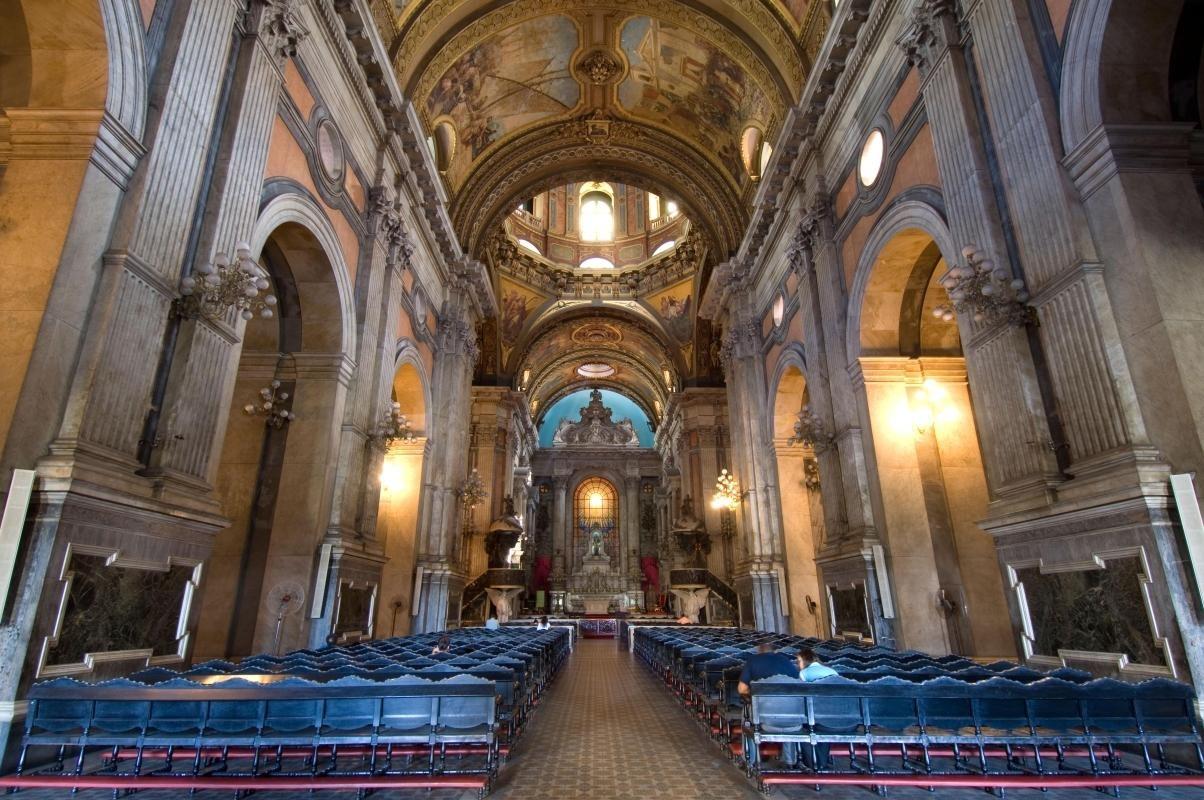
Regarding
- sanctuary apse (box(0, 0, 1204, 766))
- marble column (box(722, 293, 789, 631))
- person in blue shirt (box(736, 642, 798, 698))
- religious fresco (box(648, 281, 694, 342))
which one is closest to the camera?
person in blue shirt (box(736, 642, 798, 698))

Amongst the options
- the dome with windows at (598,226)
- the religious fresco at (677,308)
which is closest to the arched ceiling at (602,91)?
the religious fresco at (677,308)

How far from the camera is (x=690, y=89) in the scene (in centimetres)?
1530

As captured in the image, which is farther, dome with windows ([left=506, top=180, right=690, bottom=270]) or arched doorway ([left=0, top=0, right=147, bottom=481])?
dome with windows ([left=506, top=180, right=690, bottom=270])

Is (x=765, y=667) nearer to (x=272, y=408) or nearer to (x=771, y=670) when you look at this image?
(x=771, y=670)

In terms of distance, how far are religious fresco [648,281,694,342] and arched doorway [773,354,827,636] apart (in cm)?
1215

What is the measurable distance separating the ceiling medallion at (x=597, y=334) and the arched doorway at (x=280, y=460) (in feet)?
67.3

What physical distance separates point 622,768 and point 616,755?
0.40 metres

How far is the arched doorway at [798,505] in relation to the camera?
12.3 m

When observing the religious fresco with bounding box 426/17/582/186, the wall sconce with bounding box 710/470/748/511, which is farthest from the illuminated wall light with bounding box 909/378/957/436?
the religious fresco with bounding box 426/17/582/186

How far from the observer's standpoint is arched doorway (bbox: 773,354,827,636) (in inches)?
483

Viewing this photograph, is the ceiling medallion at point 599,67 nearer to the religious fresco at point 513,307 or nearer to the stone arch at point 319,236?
the stone arch at point 319,236

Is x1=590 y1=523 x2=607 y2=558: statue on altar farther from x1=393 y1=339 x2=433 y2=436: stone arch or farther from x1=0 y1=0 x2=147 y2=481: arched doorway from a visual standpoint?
x1=0 y1=0 x2=147 y2=481: arched doorway

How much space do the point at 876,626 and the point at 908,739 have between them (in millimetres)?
4983

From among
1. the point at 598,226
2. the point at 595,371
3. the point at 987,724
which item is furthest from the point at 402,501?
the point at 595,371
